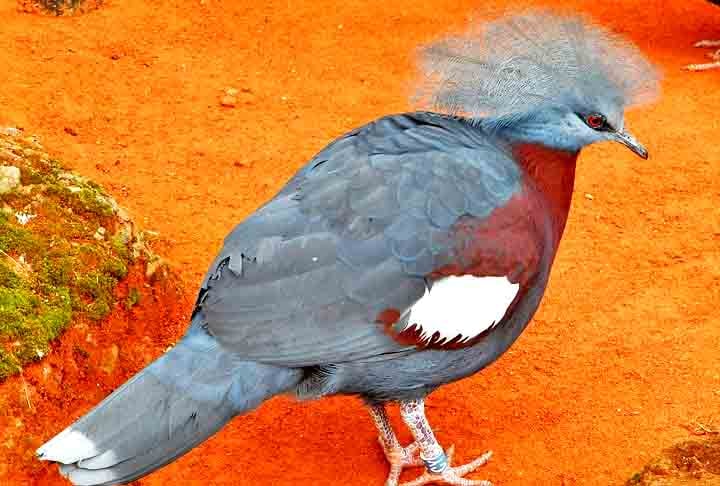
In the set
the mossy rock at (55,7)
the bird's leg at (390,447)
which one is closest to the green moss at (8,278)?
the bird's leg at (390,447)

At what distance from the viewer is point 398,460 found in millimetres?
3854

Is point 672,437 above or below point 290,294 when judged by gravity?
below

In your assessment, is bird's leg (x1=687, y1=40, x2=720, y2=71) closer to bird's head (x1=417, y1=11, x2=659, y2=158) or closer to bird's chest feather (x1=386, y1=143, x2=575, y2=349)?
bird's head (x1=417, y1=11, x2=659, y2=158)

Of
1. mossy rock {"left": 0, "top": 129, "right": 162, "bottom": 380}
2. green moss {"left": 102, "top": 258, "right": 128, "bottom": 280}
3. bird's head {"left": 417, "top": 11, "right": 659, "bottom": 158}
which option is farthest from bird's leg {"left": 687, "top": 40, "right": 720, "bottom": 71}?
green moss {"left": 102, "top": 258, "right": 128, "bottom": 280}

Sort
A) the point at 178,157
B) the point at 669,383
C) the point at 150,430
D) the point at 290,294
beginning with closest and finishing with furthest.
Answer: the point at 150,430
the point at 290,294
the point at 669,383
the point at 178,157

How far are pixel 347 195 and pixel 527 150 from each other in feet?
2.67

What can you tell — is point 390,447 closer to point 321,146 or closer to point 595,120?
point 595,120

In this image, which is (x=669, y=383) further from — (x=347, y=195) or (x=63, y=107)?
(x=63, y=107)

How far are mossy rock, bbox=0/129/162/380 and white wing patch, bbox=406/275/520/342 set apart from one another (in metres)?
1.58

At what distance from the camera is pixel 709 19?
8.55 metres

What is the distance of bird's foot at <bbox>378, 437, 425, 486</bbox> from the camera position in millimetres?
3828

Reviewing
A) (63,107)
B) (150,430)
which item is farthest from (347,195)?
(63,107)

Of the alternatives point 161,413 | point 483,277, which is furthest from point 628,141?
point 161,413

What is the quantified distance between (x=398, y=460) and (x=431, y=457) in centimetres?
19
